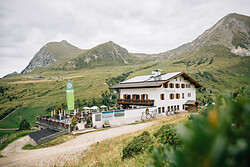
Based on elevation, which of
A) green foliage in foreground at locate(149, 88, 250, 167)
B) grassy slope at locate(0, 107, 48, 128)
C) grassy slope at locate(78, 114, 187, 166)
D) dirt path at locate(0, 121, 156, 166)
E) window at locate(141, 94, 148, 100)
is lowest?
grassy slope at locate(0, 107, 48, 128)

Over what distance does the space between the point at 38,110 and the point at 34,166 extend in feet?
137

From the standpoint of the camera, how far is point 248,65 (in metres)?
93.2

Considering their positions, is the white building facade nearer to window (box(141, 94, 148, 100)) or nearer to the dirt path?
window (box(141, 94, 148, 100))

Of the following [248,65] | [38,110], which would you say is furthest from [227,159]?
[248,65]

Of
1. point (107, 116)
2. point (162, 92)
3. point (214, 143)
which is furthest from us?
point (162, 92)

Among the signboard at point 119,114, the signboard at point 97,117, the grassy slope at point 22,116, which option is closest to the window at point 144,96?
the signboard at point 119,114

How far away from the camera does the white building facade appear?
29.2 metres

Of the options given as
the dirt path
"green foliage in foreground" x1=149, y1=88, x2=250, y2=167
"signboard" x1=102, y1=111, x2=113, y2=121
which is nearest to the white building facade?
"signboard" x1=102, y1=111, x2=113, y2=121

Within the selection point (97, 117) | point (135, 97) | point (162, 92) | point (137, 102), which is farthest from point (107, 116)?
point (162, 92)

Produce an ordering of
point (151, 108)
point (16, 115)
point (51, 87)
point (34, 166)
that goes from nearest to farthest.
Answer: point (34, 166), point (151, 108), point (16, 115), point (51, 87)

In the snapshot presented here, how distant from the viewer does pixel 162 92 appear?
29.6 m

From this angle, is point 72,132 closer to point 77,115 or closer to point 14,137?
point 77,115

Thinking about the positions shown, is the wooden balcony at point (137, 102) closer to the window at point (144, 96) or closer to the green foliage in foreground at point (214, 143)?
the window at point (144, 96)

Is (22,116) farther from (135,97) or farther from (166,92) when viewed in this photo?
(166,92)
